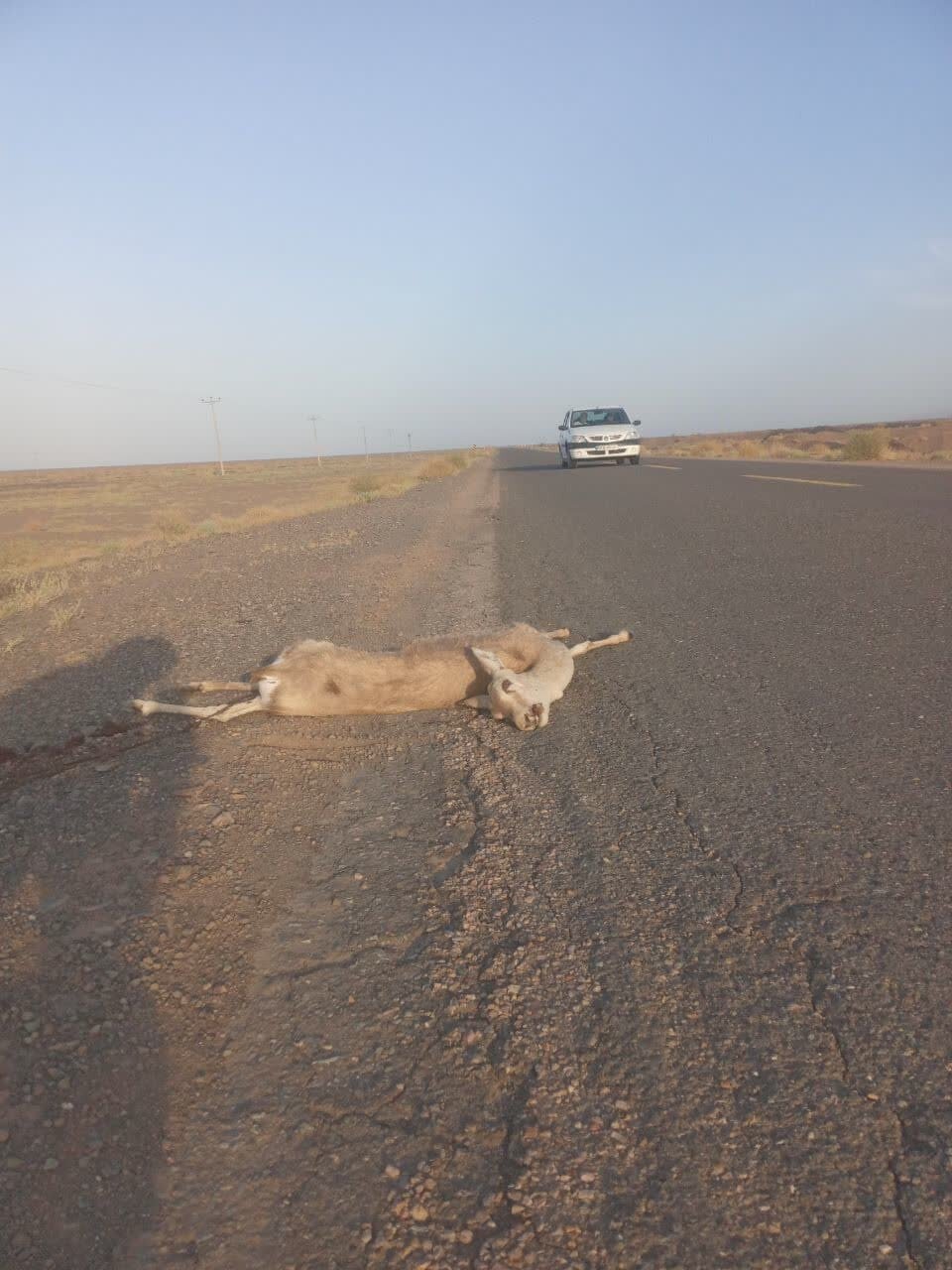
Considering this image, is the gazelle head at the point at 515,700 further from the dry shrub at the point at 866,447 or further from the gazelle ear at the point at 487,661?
the dry shrub at the point at 866,447

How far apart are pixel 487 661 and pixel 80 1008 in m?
2.87

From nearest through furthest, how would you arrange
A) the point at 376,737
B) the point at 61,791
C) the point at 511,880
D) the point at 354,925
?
the point at 354,925 < the point at 511,880 < the point at 61,791 < the point at 376,737

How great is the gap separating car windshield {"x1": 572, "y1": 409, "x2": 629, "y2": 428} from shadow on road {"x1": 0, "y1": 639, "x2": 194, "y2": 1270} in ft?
81.7

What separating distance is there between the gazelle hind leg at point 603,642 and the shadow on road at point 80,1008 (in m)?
2.78

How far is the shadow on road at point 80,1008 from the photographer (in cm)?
166

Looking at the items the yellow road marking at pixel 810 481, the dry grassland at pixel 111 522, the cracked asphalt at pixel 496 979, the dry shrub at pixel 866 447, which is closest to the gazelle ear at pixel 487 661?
the cracked asphalt at pixel 496 979

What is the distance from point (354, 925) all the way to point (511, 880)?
1.99 ft

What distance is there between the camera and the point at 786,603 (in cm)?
646

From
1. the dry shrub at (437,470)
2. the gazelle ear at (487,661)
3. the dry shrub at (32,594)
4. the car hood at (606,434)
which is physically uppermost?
the car hood at (606,434)

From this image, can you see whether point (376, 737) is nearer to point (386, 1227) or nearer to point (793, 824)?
point (793, 824)

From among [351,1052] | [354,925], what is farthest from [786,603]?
[351,1052]

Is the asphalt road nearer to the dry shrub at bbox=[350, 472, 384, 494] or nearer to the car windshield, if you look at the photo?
the car windshield

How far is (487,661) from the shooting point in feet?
15.2

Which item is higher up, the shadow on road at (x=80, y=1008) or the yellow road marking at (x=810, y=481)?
the yellow road marking at (x=810, y=481)
